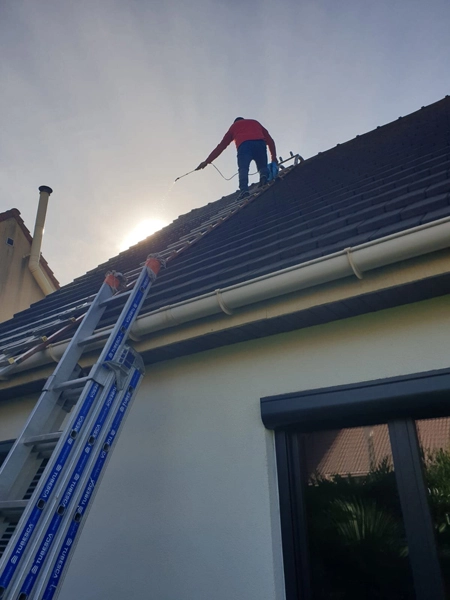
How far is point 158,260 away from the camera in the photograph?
10.8ft

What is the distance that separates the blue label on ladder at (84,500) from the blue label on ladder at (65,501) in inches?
2.4

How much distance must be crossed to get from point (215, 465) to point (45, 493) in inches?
41.4

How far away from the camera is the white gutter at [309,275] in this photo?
2.08 m

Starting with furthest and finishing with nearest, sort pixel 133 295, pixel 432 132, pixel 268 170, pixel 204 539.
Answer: pixel 268 170 < pixel 432 132 < pixel 133 295 < pixel 204 539

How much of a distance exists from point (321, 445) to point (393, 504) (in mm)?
474

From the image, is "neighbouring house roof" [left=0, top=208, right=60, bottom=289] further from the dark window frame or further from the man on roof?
the dark window frame

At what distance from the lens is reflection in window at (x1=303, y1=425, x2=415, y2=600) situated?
198 centimetres

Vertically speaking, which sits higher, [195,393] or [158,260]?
[158,260]

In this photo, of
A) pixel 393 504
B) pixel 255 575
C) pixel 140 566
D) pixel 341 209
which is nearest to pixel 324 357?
pixel 393 504

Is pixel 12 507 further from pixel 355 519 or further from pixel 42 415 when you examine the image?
pixel 355 519

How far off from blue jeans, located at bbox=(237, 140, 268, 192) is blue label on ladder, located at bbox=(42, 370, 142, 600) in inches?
189

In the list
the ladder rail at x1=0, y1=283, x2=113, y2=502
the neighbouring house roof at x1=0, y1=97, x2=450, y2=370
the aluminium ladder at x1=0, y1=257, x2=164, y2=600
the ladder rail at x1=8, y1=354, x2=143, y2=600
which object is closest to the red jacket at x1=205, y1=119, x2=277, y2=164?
the neighbouring house roof at x1=0, y1=97, x2=450, y2=370

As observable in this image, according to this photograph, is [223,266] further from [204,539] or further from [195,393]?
[204,539]

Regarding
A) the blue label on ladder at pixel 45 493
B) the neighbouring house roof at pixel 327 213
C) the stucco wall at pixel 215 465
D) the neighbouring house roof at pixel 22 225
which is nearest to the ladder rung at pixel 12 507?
the blue label on ladder at pixel 45 493
